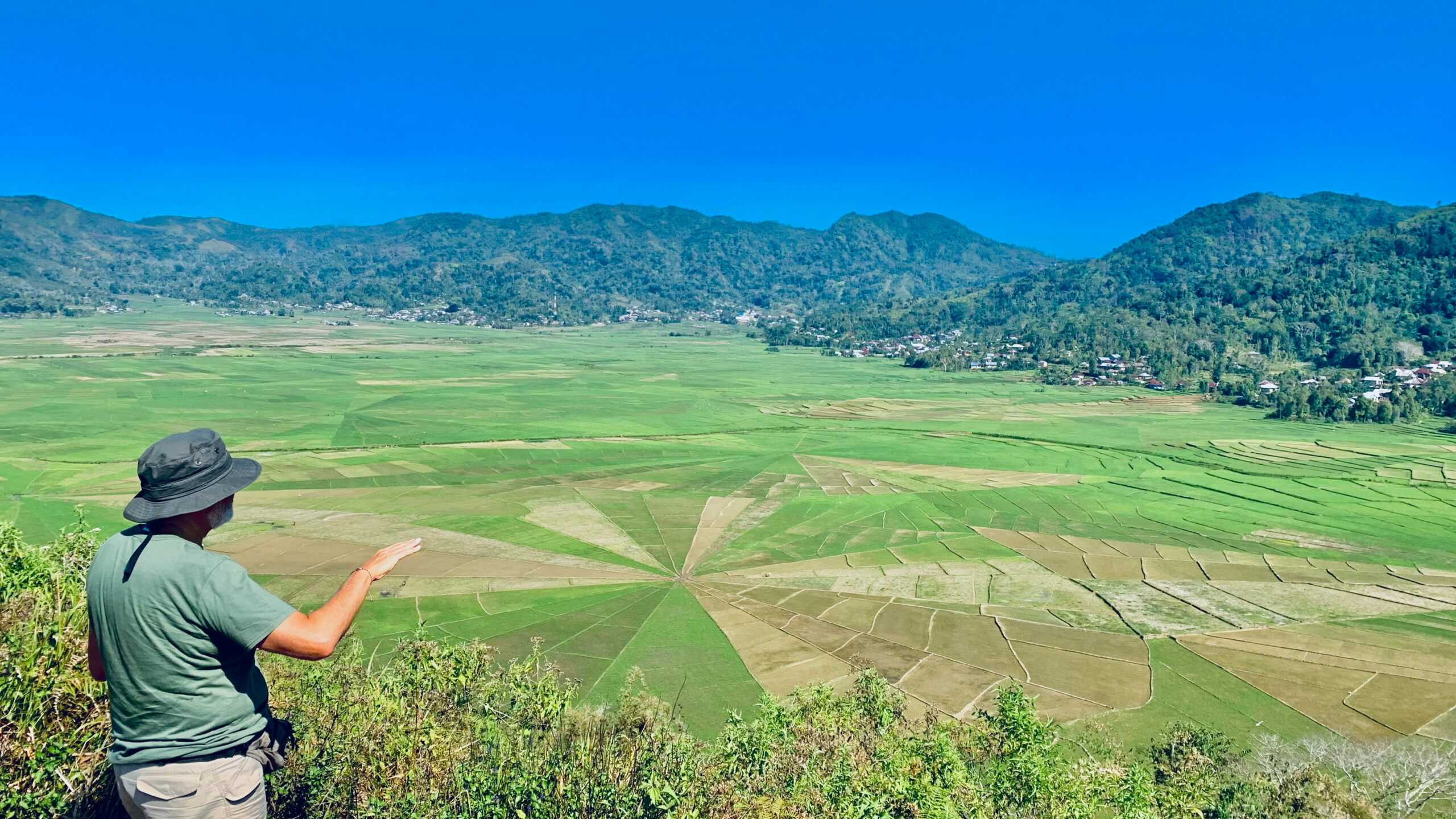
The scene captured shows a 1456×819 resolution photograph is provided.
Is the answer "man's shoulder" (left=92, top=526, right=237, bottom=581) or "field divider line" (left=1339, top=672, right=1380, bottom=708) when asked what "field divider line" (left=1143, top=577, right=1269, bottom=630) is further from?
"man's shoulder" (left=92, top=526, right=237, bottom=581)

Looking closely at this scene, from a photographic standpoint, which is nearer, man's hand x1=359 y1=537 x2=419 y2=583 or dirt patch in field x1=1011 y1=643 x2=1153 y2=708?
man's hand x1=359 y1=537 x2=419 y2=583

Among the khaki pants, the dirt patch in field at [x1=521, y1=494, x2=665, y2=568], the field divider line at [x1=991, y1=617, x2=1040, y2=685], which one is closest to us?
the khaki pants

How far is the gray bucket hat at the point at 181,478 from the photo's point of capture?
195 inches

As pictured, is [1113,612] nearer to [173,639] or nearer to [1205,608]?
[1205,608]

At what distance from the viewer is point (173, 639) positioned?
5031 millimetres

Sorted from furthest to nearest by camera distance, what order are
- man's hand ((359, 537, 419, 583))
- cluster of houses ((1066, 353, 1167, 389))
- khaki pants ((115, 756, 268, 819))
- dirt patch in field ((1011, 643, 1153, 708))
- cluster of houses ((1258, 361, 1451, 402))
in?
cluster of houses ((1066, 353, 1167, 389)), cluster of houses ((1258, 361, 1451, 402)), dirt patch in field ((1011, 643, 1153, 708)), man's hand ((359, 537, 419, 583)), khaki pants ((115, 756, 268, 819))

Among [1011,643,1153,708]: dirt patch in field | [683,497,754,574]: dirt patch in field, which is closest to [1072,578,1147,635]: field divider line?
[1011,643,1153,708]: dirt patch in field

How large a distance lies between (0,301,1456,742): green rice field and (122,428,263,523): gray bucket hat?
2172 centimetres

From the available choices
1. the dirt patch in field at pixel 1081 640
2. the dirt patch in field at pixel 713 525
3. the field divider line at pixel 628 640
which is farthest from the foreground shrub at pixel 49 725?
the dirt patch in field at pixel 713 525

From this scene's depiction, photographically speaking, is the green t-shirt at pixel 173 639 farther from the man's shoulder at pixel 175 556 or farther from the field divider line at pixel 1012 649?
the field divider line at pixel 1012 649

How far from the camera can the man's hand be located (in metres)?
5.74

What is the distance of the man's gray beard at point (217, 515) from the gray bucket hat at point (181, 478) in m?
0.21

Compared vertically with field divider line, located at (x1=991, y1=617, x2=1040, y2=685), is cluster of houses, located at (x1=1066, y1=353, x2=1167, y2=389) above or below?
above

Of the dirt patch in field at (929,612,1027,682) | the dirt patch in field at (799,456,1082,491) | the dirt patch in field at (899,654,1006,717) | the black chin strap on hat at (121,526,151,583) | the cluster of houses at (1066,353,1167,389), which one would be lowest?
the dirt patch in field at (899,654,1006,717)
